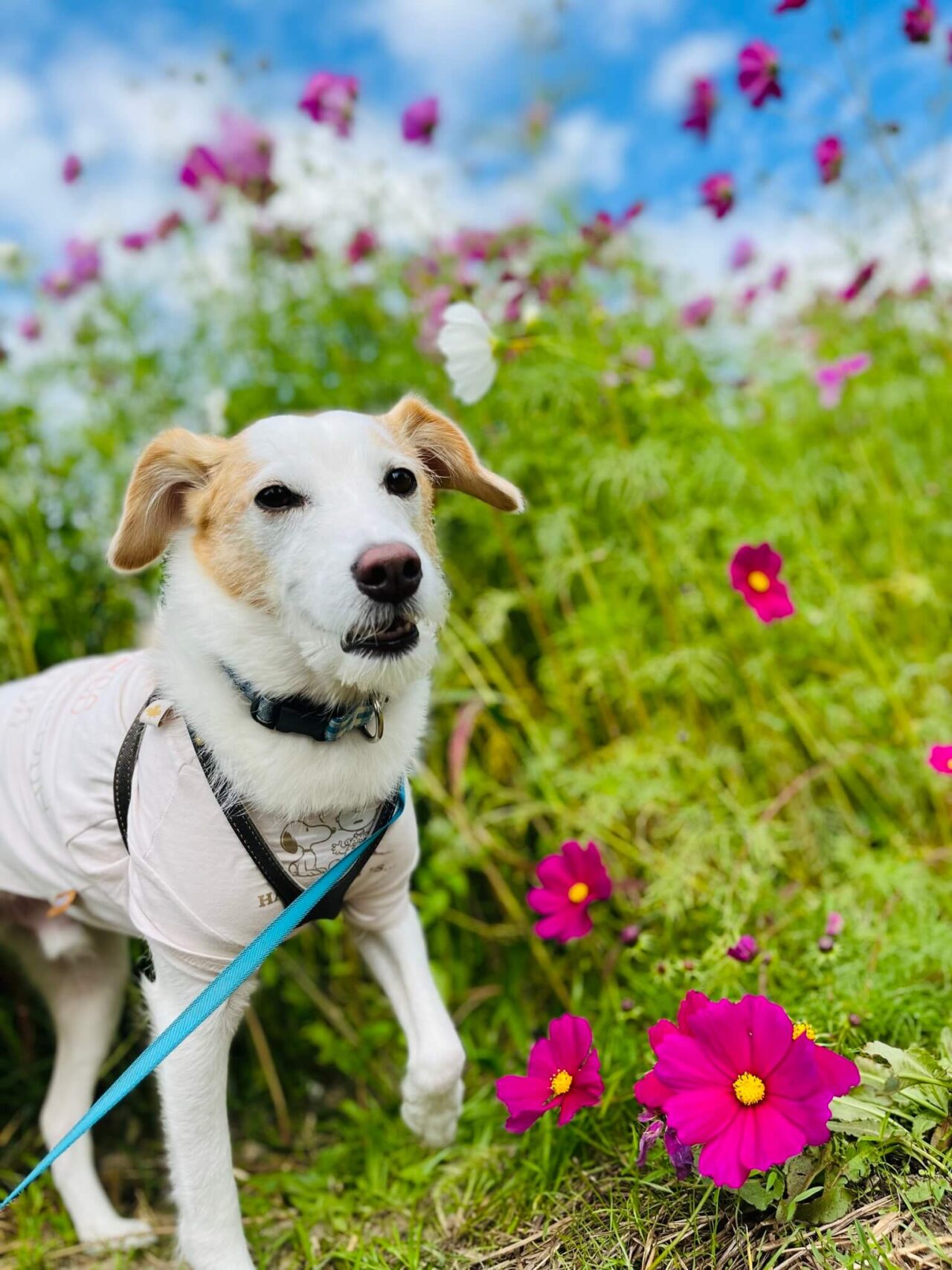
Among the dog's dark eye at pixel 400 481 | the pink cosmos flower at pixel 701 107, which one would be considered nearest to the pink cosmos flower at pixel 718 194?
the pink cosmos flower at pixel 701 107

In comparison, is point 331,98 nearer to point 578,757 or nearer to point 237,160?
point 237,160

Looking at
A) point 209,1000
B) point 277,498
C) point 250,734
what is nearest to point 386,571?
point 277,498

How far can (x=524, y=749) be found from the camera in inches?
131

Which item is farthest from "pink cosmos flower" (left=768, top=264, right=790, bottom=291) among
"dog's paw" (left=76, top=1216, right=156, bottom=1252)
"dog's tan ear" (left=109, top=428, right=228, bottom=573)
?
"dog's paw" (left=76, top=1216, right=156, bottom=1252)

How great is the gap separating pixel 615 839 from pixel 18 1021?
1829 mm

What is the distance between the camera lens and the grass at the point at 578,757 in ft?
7.25

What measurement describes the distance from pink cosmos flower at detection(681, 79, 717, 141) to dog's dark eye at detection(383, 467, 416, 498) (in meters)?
2.22

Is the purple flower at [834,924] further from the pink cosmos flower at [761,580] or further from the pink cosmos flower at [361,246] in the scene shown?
the pink cosmos flower at [361,246]

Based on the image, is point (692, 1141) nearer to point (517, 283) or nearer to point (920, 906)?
point (920, 906)

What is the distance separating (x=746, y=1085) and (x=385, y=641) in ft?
2.99

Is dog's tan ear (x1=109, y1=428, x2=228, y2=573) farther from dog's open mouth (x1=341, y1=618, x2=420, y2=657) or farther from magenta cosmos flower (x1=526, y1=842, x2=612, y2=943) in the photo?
magenta cosmos flower (x1=526, y1=842, x2=612, y2=943)

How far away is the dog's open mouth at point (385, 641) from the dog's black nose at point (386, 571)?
6cm

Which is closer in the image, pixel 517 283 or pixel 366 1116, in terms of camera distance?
pixel 366 1116

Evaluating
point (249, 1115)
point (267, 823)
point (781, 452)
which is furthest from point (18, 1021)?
point (781, 452)
